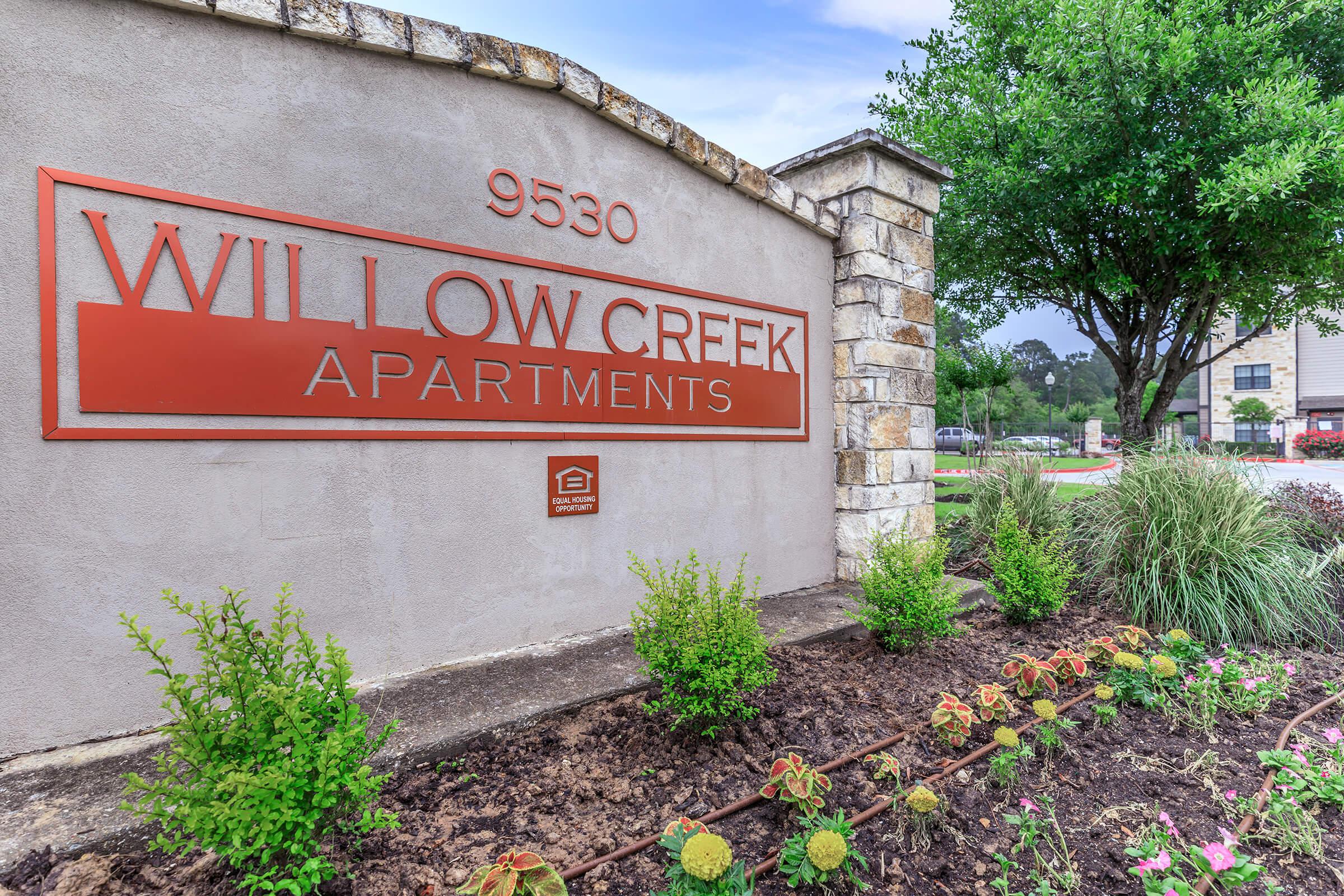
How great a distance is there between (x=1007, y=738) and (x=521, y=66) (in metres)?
3.43

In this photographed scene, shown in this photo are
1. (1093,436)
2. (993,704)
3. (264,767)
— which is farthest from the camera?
(1093,436)

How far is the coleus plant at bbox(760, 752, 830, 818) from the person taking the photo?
182 cm

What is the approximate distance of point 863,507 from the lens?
4109 millimetres

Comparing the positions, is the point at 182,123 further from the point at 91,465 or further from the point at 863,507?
the point at 863,507

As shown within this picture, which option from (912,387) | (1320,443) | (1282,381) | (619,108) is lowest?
(1320,443)

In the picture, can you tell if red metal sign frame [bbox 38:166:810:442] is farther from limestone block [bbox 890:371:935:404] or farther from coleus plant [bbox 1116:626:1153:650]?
coleus plant [bbox 1116:626:1153:650]

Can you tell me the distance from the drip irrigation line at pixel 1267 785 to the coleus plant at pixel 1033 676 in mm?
714

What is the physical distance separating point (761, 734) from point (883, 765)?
0.45m

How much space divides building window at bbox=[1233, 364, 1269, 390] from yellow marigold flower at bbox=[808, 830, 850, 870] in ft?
128

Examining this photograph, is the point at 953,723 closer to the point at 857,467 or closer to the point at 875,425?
the point at 857,467

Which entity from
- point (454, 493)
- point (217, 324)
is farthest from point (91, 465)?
point (454, 493)

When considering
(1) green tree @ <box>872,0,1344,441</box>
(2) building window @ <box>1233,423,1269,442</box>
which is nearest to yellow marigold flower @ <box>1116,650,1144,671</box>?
(1) green tree @ <box>872,0,1344,441</box>

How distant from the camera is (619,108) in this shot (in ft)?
10.7

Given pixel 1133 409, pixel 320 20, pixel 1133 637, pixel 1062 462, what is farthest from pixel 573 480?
pixel 1062 462
